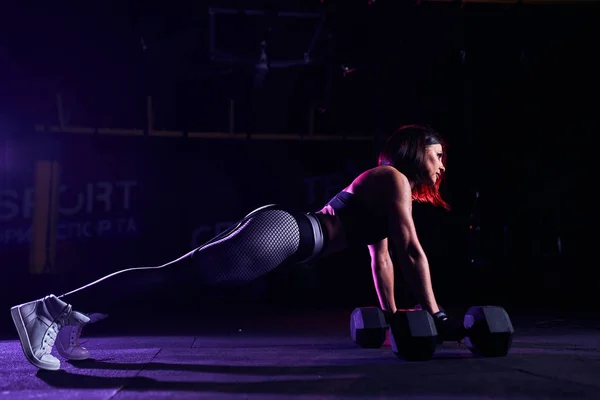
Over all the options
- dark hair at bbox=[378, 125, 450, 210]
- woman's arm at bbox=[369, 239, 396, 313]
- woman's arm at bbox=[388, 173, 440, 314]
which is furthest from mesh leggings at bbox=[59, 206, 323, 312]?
woman's arm at bbox=[369, 239, 396, 313]

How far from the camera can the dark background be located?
607 centimetres

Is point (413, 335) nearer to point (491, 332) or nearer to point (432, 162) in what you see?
point (491, 332)

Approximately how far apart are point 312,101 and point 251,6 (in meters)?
1.68

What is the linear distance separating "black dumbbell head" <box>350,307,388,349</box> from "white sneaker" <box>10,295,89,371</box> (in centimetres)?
134

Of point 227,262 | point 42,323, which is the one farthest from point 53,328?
point 227,262

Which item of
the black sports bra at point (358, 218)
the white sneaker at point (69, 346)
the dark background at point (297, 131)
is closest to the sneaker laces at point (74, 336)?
the white sneaker at point (69, 346)

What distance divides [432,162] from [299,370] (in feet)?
3.87

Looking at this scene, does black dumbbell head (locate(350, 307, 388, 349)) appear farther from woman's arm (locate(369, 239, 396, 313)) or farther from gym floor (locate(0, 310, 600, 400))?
woman's arm (locate(369, 239, 396, 313))

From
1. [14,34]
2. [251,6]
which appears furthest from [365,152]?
[14,34]

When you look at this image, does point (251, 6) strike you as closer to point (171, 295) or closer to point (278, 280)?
point (278, 280)

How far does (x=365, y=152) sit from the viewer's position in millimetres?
7246

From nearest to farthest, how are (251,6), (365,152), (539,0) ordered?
1. (539,0)
2. (251,6)
3. (365,152)

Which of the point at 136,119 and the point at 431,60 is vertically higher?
the point at 431,60

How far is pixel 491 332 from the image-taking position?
250cm
